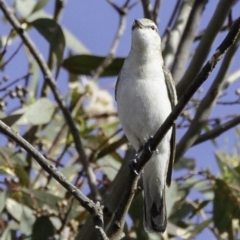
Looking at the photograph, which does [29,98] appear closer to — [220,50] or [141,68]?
[141,68]

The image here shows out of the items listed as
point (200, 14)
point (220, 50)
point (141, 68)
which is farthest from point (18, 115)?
point (220, 50)

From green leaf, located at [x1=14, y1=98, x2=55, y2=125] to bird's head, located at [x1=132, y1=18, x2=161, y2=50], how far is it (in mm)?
470

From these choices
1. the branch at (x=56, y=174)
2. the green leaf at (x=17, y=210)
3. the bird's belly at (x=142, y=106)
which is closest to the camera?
the branch at (x=56, y=174)

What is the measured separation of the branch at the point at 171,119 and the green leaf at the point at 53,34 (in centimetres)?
111

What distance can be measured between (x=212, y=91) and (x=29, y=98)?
0.96m

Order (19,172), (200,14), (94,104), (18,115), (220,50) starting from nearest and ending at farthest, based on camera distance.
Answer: (220,50) → (18,115) → (19,172) → (200,14) → (94,104)

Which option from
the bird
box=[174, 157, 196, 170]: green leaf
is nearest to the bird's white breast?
the bird

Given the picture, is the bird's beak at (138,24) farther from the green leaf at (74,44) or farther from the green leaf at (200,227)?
the green leaf at (200,227)

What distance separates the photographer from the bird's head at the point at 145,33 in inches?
127

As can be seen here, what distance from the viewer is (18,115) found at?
292 centimetres

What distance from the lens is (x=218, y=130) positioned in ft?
10.2

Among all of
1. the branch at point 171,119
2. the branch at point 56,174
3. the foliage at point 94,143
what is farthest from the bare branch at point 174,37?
the branch at point 56,174

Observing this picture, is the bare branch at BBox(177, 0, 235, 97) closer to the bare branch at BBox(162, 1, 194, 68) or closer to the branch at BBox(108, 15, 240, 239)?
the bare branch at BBox(162, 1, 194, 68)

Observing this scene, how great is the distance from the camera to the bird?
2996 millimetres
